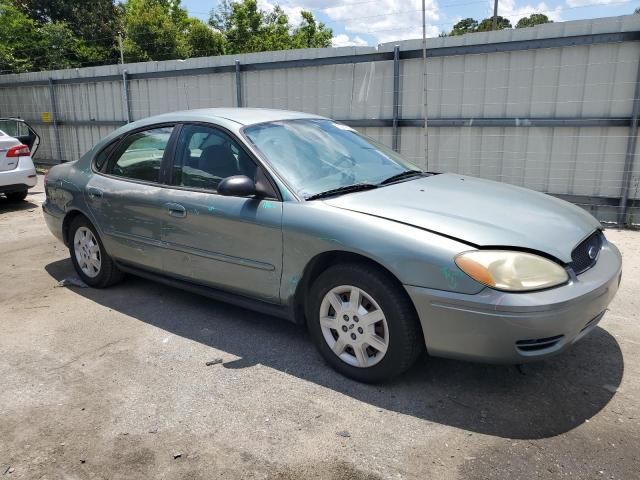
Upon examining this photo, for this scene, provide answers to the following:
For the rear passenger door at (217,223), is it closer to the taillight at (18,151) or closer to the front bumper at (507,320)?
the front bumper at (507,320)

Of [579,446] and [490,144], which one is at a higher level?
[490,144]

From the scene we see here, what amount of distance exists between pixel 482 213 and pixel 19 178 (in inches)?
309

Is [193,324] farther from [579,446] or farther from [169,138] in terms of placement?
[579,446]

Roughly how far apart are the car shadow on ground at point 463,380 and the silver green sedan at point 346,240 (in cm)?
20

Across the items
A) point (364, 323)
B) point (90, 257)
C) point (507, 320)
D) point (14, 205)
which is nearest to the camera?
point (507, 320)

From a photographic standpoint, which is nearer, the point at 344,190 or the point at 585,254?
the point at 585,254

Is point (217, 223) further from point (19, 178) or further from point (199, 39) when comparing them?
point (199, 39)

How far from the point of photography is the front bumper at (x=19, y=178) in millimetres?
8273

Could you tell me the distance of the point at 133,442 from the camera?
269cm

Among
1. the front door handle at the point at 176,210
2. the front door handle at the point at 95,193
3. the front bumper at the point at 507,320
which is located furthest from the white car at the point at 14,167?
the front bumper at the point at 507,320

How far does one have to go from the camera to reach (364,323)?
9.99ft

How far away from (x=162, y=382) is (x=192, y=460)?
82cm

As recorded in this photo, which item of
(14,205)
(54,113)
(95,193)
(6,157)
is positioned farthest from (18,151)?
(54,113)

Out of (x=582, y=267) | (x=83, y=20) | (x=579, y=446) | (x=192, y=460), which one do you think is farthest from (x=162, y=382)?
(x=83, y=20)
